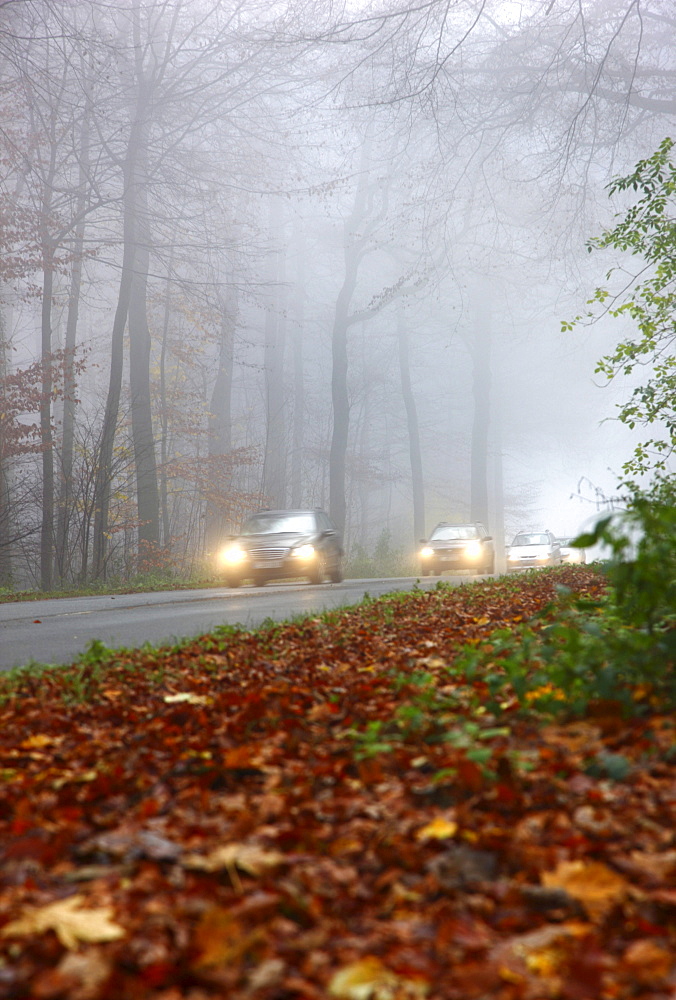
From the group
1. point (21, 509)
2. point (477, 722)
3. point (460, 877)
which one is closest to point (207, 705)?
point (477, 722)

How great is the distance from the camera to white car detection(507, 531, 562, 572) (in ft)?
90.9

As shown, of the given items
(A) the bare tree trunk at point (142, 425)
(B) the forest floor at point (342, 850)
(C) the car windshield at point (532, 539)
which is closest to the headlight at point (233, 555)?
(A) the bare tree trunk at point (142, 425)

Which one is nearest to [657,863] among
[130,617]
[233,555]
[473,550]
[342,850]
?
[342,850]

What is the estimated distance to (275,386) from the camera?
34.1m

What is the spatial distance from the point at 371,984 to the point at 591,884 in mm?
694

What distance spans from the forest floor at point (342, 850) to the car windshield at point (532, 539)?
25035mm

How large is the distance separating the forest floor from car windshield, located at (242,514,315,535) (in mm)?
13397

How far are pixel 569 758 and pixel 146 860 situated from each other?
1.52 m

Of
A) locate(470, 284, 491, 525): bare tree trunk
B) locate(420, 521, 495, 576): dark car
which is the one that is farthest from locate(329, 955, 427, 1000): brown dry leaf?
locate(470, 284, 491, 525): bare tree trunk

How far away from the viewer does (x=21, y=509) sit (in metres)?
19.2

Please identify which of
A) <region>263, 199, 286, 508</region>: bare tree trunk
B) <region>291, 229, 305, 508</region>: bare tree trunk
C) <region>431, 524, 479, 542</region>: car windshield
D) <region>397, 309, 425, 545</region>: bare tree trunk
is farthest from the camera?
<region>291, 229, 305, 508</region>: bare tree trunk

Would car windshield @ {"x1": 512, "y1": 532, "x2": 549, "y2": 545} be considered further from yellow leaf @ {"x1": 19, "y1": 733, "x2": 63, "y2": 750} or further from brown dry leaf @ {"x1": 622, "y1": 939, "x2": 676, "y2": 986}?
brown dry leaf @ {"x1": 622, "y1": 939, "x2": 676, "y2": 986}

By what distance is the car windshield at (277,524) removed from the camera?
17859mm

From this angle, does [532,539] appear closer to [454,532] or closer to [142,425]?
[454,532]
